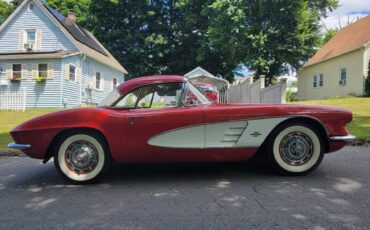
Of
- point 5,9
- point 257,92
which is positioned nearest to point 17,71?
point 257,92

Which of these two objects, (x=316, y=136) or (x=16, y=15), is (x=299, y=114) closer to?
(x=316, y=136)

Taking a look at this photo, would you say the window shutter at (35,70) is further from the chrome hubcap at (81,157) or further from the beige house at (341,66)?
the beige house at (341,66)

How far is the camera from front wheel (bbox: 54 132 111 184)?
423cm

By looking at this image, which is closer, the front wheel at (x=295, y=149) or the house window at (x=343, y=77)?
the front wheel at (x=295, y=149)

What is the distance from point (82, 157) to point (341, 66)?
2485cm

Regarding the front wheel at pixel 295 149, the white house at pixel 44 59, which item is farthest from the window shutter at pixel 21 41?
the front wheel at pixel 295 149

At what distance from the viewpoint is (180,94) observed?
14.6 ft

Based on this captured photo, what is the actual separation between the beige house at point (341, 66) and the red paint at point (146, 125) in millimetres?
20952

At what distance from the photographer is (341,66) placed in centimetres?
2514

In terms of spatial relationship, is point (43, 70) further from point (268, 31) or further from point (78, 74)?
point (268, 31)

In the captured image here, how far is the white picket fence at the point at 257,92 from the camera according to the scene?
8.94 m

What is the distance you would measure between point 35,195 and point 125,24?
127 feet

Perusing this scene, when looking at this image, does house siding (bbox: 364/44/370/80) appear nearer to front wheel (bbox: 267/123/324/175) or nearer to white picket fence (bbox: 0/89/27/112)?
front wheel (bbox: 267/123/324/175)

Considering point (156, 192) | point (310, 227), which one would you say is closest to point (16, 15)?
point (156, 192)
